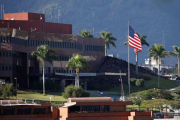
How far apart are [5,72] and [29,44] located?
32.2 ft

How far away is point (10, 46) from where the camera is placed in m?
129

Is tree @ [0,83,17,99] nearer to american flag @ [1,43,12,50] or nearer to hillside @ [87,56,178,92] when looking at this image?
american flag @ [1,43,12,50]

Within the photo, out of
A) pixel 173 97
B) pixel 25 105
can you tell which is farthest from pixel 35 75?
pixel 25 105

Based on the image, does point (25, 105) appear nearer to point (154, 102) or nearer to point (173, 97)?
point (154, 102)

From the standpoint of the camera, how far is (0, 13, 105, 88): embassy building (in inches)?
5148

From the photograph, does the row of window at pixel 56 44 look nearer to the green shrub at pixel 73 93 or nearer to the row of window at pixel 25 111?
the green shrub at pixel 73 93

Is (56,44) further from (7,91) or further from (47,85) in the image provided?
(7,91)


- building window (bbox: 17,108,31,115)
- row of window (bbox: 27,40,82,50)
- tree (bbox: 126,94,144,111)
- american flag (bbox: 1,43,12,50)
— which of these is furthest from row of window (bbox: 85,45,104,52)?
building window (bbox: 17,108,31,115)

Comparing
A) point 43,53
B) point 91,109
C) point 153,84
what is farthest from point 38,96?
point 153,84

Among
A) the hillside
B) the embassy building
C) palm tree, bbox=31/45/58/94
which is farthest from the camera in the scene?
the hillside

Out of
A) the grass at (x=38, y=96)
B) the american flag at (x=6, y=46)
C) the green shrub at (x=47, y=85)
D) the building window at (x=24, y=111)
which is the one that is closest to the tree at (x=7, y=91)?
the grass at (x=38, y=96)

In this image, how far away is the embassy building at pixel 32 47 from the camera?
13075 centimetres

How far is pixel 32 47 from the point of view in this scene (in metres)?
136

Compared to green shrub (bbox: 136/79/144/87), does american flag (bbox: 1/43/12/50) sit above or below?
above
